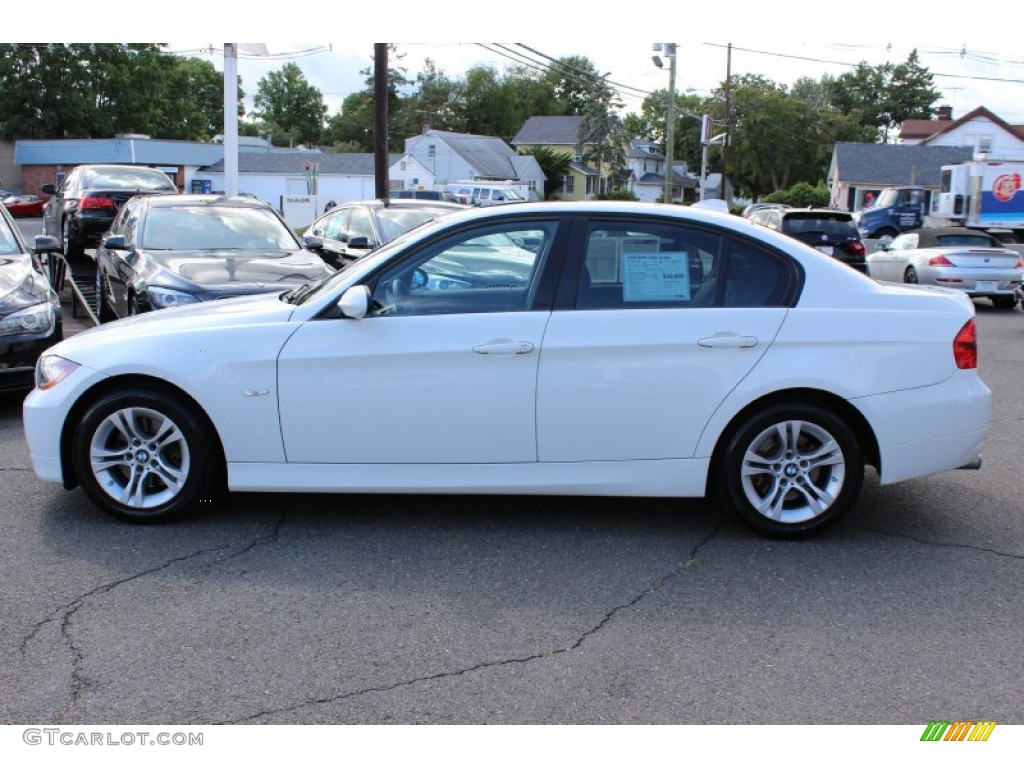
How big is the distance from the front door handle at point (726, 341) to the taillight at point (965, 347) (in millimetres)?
1028

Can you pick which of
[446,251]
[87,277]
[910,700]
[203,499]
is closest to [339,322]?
[446,251]

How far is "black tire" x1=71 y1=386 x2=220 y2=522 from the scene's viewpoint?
4.93 metres

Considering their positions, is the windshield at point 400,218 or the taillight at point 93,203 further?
the taillight at point 93,203

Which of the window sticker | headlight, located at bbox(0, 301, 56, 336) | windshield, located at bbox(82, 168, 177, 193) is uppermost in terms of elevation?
windshield, located at bbox(82, 168, 177, 193)

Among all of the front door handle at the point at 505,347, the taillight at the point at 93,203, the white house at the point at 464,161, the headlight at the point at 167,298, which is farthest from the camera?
the white house at the point at 464,161

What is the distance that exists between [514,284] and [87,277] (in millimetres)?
12223

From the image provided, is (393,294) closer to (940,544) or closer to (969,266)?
(940,544)

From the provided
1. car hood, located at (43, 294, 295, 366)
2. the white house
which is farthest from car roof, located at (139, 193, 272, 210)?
the white house

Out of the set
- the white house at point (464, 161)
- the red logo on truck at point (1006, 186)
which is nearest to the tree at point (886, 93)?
the white house at point (464, 161)

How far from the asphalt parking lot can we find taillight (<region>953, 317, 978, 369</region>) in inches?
35.4

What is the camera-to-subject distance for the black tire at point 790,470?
4.81m

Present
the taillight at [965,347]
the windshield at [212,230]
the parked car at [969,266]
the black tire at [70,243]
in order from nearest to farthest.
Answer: the taillight at [965,347], the windshield at [212,230], the black tire at [70,243], the parked car at [969,266]

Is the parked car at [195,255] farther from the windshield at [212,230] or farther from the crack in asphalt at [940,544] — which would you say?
the crack in asphalt at [940,544]

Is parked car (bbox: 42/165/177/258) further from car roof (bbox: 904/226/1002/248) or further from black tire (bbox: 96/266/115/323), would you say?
car roof (bbox: 904/226/1002/248)
